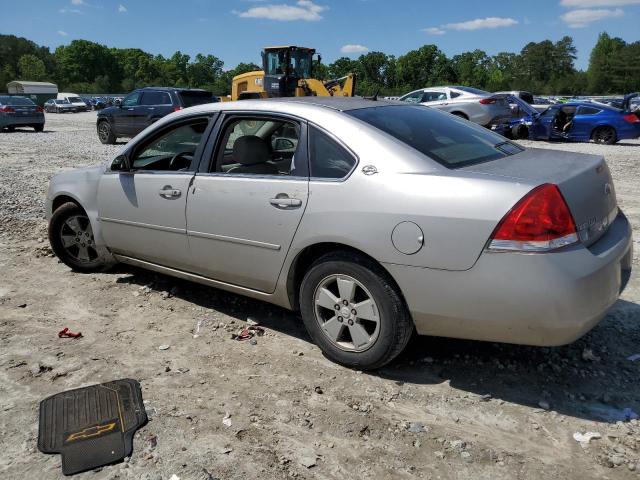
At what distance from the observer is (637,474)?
2475 mm

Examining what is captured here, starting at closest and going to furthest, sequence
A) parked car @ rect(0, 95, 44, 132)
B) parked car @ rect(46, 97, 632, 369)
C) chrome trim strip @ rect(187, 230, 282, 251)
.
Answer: parked car @ rect(46, 97, 632, 369), chrome trim strip @ rect(187, 230, 282, 251), parked car @ rect(0, 95, 44, 132)

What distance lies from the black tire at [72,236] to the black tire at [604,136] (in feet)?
53.2

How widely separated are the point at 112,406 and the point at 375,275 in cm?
161

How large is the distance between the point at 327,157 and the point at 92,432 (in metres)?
1.98

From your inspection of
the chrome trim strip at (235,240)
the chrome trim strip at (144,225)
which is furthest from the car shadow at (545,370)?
the chrome trim strip at (144,225)

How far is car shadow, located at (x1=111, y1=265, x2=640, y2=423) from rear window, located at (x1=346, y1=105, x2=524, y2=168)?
4.07 feet

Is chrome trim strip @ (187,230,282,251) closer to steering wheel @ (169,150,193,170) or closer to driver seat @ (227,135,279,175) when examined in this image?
driver seat @ (227,135,279,175)

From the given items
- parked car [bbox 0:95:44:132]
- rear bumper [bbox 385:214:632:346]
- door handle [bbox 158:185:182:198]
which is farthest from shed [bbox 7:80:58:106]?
rear bumper [bbox 385:214:632:346]

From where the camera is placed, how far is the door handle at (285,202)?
11.1ft

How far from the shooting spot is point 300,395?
3.19m

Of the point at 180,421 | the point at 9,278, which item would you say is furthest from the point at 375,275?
the point at 9,278

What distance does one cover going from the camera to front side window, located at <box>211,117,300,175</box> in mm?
3822

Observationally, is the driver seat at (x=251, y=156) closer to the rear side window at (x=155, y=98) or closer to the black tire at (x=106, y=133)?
the rear side window at (x=155, y=98)

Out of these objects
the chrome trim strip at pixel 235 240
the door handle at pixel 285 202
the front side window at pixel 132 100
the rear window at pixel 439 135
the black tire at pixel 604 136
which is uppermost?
the front side window at pixel 132 100
